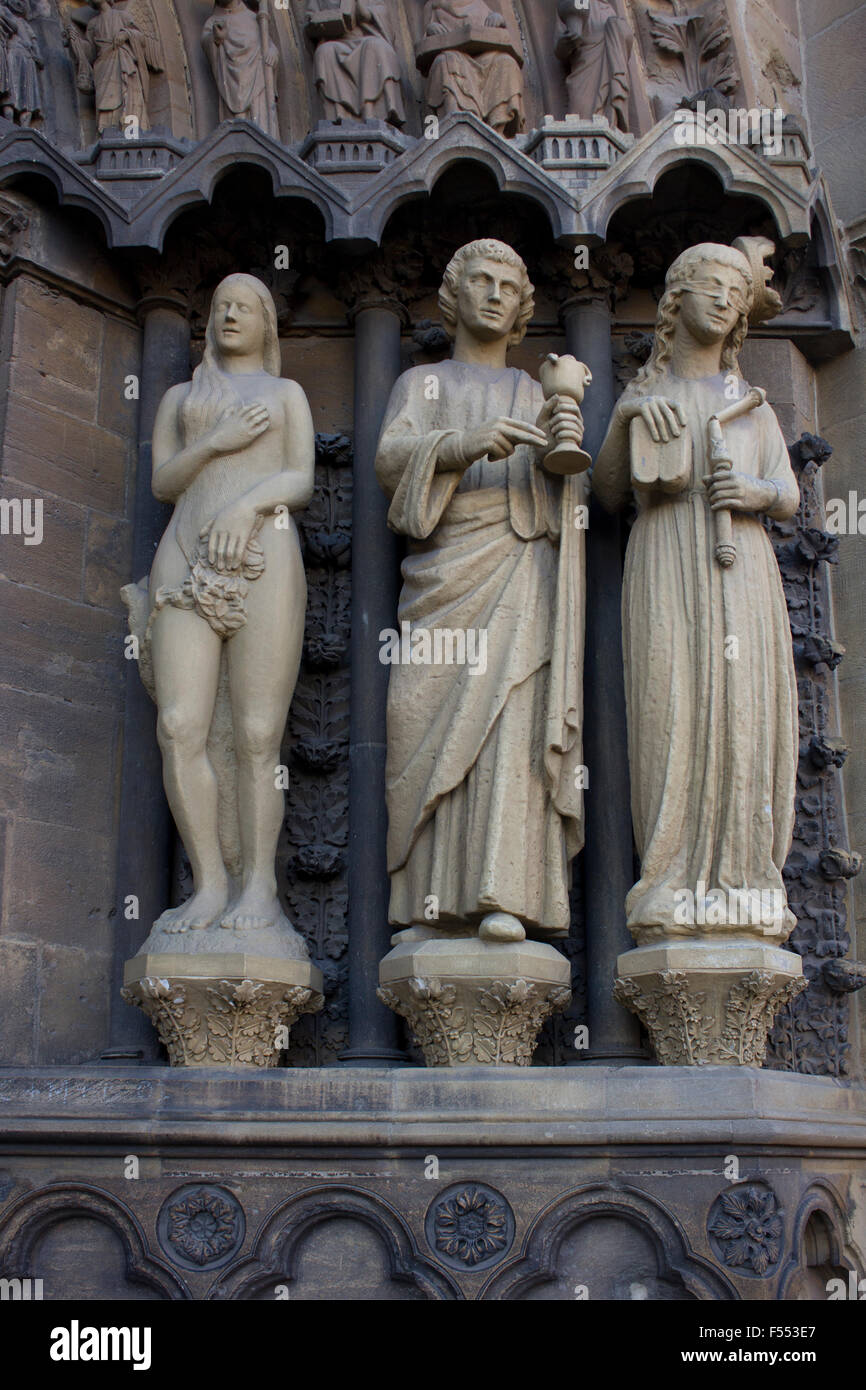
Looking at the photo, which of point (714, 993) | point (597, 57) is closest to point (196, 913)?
point (714, 993)

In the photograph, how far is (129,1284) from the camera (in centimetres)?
523

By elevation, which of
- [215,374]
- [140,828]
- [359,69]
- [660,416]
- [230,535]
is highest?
[359,69]

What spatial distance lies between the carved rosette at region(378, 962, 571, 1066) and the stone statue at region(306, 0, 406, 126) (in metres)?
3.59

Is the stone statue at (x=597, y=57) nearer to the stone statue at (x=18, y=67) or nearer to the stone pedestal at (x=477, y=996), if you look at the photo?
the stone statue at (x=18, y=67)

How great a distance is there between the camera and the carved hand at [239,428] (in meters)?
6.19

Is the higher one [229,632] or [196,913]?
[229,632]

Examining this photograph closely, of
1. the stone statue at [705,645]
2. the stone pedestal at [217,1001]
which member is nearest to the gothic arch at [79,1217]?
the stone pedestal at [217,1001]

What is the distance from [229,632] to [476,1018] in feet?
5.36

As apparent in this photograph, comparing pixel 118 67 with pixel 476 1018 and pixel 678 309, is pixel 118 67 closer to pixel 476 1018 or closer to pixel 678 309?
pixel 678 309

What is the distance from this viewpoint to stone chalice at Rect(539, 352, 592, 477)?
587 cm

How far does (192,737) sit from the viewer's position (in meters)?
5.93

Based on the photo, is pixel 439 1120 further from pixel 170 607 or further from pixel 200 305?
pixel 200 305

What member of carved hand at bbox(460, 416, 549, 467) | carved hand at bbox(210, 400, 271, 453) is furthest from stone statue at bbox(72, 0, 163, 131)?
carved hand at bbox(460, 416, 549, 467)

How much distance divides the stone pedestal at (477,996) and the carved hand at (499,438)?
66.6 inches
